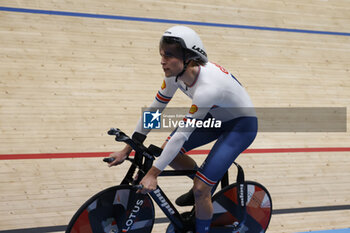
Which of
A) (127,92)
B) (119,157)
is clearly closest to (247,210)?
(119,157)

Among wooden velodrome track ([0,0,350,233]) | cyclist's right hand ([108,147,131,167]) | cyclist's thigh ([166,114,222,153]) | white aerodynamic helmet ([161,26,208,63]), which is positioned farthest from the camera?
wooden velodrome track ([0,0,350,233])

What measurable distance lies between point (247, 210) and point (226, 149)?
531mm

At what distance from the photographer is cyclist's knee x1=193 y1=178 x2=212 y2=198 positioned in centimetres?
199

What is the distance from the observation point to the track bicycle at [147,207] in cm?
184

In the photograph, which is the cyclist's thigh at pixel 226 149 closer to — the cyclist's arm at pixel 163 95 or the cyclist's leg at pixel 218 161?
the cyclist's leg at pixel 218 161

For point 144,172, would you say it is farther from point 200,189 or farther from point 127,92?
point 127,92

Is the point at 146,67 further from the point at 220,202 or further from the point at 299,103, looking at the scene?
the point at 220,202

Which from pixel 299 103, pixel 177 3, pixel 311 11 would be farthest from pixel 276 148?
pixel 311 11

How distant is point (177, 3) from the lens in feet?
15.6

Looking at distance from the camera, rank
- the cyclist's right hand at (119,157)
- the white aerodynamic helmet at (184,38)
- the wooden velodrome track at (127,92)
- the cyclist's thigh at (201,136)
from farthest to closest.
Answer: the wooden velodrome track at (127,92), the cyclist's thigh at (201,136), the cyclist's right hand at (119,157), the white aerodynamic helmet at (184,38)

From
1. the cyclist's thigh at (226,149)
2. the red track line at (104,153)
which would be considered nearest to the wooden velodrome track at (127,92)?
the red track line at (104,153)

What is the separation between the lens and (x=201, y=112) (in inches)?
69.8

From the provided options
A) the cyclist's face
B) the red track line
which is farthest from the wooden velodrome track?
the cyclist's face

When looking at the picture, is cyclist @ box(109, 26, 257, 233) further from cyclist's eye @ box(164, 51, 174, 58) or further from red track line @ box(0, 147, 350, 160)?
red track line @ box(0, 147, 350, 160)
